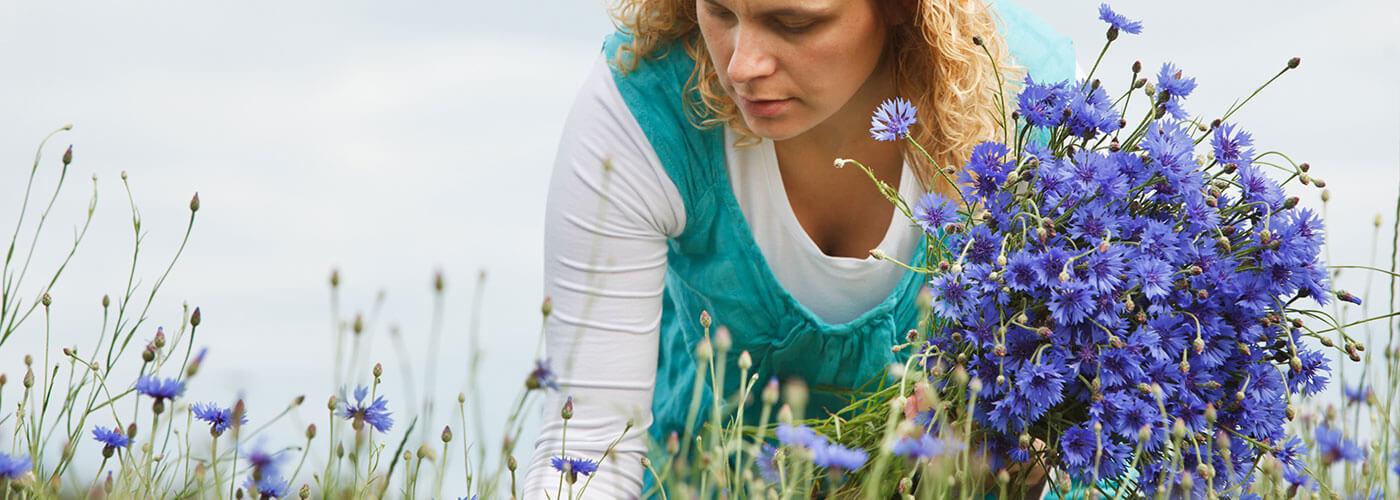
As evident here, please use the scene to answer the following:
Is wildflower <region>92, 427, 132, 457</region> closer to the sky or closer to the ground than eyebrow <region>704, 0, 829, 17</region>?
closer to the ground

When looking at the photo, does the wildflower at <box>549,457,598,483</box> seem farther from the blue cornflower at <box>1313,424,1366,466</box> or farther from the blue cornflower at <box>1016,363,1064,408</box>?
the blue cornflower at <box>1313,424,1366,466</box>

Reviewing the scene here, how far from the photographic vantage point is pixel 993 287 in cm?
125

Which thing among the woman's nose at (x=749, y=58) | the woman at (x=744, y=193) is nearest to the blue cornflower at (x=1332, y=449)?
the woman at (x=744, y=193)

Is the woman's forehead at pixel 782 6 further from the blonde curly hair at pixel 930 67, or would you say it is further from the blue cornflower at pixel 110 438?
the blue cornflower at pixel 110 438

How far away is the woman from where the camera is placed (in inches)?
68.5

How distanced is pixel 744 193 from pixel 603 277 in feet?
1.02

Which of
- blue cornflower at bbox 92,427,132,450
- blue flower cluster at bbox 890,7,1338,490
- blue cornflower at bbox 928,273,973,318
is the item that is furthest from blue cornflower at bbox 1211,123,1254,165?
blue cornflower at bbox 92,427,132,450

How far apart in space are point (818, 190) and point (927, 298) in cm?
91

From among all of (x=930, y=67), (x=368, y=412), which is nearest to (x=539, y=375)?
(x=368, y=412)

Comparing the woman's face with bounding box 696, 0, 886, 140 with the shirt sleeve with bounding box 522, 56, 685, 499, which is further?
the shirt sleeve with bounding box 522, 56, 685, 499

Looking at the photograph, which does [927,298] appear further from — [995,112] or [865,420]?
[995,112]

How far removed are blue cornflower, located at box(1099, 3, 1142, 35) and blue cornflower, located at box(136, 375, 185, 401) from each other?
114 centimetres

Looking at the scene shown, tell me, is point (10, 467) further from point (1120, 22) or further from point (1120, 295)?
point (1120, 22)

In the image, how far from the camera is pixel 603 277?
74.5 inches
